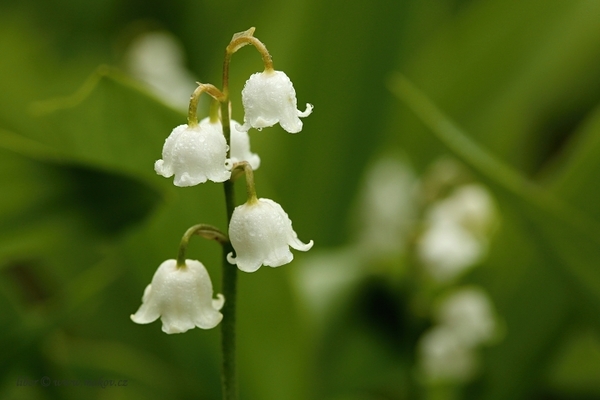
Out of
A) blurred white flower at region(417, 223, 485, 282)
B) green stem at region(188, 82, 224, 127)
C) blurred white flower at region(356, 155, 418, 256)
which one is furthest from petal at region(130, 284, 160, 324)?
blurred white flower at region(356, 155, 418, 256)

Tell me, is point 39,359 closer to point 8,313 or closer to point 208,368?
point 8,313

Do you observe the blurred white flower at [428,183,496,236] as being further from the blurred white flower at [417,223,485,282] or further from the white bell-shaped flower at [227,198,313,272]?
the white bell-shaped flower at [227,198,313,272]

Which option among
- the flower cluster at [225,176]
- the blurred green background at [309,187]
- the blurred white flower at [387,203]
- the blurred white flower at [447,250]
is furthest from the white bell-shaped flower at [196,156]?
the blurred white flower at [387,203]

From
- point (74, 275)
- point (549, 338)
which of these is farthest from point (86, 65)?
point (549, 338)

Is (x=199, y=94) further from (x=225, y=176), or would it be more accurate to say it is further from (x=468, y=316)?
(x=468, y=316)

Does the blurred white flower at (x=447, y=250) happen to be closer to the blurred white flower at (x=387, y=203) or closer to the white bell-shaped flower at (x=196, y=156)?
the blurred white flower at (x=387, y=203)

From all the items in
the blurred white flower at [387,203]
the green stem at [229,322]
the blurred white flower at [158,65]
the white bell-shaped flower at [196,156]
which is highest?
the blurred white flower at [158,65]

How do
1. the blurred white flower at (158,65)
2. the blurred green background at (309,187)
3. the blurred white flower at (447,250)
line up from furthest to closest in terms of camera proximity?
the blurred white flower at (158,65) → the blurred white flower at (447,250) → the blurred green background at (309,187)
